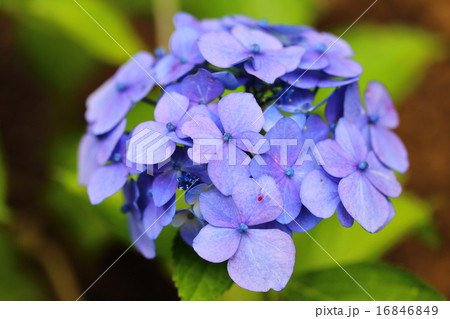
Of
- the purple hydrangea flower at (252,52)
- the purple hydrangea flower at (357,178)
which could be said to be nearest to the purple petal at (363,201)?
the purple hydrangea flower at (357,178)

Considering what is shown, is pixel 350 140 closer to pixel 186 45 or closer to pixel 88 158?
pixel 186 45

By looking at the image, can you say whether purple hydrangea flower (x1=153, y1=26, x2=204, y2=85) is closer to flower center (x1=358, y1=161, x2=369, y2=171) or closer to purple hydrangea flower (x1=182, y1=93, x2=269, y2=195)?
purple hydrangea flower (x1=182, y1=93, x2=269, y2=195)

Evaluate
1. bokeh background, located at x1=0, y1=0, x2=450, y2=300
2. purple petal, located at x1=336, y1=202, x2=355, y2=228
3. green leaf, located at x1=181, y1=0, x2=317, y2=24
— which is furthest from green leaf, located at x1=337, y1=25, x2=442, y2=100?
purple petal, located at x1=336, y1=202, x2=355, y2=228

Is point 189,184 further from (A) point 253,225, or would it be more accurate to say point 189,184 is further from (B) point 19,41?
(B) point 19,41

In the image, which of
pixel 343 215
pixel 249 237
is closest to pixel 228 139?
pixel 249 237

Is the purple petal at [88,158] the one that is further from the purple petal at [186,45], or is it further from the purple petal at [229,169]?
the purple petal at [229,169]
